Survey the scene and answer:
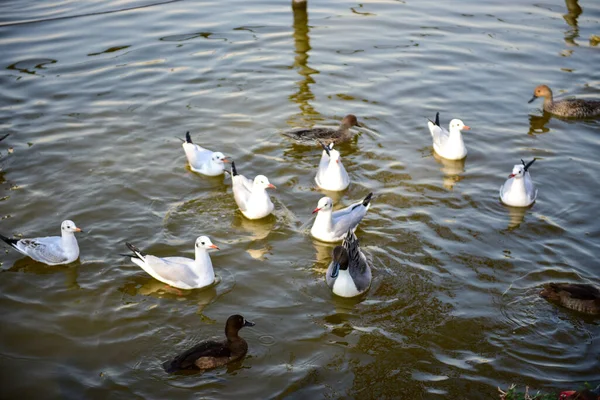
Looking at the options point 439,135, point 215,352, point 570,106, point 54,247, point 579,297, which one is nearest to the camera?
point 215,352

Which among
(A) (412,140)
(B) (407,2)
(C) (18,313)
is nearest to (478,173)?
(A) (412,140)

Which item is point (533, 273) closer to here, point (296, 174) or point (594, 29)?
point (296, 174)

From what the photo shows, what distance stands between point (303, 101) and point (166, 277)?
21.6ft

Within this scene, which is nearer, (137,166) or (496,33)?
(137,166)

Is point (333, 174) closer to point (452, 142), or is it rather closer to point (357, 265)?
point (452, 142)

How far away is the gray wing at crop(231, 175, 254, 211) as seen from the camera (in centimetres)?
1112

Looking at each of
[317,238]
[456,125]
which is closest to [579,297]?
[317,238]

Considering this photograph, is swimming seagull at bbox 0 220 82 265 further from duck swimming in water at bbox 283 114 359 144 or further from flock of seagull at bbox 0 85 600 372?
duck swimming in water at bbox 283 114 359 144

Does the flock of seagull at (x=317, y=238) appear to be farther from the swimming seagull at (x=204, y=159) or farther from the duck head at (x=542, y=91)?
the duck head at (x=542, y=91)

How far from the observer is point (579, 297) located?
28.9ft

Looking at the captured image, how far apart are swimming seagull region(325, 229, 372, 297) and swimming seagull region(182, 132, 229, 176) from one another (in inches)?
137

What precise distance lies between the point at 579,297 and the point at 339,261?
3.02 meters

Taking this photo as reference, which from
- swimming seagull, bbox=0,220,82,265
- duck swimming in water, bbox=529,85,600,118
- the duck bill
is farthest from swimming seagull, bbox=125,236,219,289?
duck swimming in water, bbox=529,85,600,118

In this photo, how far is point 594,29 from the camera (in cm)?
1805
